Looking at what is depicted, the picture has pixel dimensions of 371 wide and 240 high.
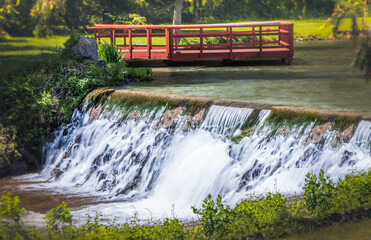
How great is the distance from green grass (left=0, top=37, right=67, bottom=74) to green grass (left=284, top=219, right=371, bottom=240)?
39.9 feet

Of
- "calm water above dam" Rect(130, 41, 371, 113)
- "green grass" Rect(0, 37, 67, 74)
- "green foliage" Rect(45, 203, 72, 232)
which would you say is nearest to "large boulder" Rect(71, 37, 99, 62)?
"green grass" Rect(0, 37, 67, 74)

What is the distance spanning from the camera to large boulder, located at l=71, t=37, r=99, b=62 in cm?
2028

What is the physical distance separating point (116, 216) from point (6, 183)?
4.48 meters

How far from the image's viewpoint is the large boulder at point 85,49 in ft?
66.5

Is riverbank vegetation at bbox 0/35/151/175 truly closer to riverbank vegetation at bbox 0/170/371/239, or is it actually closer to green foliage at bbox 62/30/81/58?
green foliage at bbox 62/30/81/58

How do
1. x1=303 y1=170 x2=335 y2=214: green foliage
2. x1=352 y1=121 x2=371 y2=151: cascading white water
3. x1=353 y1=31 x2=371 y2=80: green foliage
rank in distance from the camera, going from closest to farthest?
x1=353 y1=31 x2=371 y2=80: green foliage → x1=303 y1=170 x2=335 y2=214: green foliage → x1=352 y1=121 x2=371 y2=151: cascading white water

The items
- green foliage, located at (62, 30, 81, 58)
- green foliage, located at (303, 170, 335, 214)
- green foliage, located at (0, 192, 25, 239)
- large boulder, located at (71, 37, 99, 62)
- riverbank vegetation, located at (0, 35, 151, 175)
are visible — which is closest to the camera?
green foliage, located at (0, 192, 25, 239)

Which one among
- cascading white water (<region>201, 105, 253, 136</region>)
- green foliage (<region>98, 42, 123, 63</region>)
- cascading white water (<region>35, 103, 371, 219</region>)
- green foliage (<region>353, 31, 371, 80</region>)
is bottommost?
cascading white water (<region>35, 103, 371, 219</region>)

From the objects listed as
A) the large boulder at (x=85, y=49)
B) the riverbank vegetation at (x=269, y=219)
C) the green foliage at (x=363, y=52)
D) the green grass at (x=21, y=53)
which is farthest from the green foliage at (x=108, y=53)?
the green foliage at (x=363, y=52)

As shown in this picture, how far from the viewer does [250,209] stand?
31.0 feet

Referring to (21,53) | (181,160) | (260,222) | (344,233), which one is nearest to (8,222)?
(260,222)

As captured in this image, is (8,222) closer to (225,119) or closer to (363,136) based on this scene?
(225,119)

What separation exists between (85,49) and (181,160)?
808 centimetres

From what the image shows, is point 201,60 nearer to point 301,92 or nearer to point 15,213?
point 301,92
